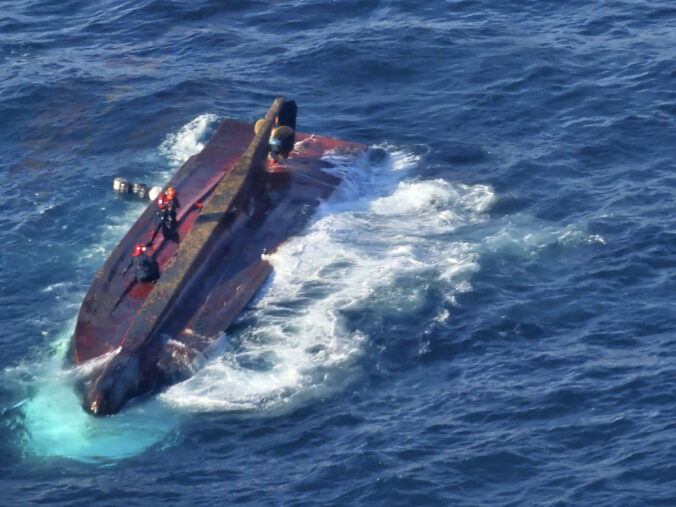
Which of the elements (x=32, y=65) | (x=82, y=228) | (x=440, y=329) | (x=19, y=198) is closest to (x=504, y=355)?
(x=440, y=329)

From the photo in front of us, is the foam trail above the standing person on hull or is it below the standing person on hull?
below

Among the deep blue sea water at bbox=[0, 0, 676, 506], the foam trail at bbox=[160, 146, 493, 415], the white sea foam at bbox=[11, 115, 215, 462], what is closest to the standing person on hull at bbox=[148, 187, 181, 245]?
the deep blue sea water at bbox=[0, 0, 676, 506]

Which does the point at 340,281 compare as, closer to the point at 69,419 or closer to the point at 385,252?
the point at 385,252

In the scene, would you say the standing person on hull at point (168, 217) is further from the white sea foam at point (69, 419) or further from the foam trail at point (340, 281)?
the white sea foam at point (69, 419)

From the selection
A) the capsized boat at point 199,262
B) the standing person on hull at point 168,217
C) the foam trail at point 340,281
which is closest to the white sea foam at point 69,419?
the capsized boat at point 199,262

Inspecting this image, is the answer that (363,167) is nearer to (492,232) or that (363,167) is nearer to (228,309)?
(492,232)

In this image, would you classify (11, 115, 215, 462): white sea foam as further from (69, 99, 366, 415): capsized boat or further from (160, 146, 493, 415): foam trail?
(160, 146, 493, 415): foam trail
